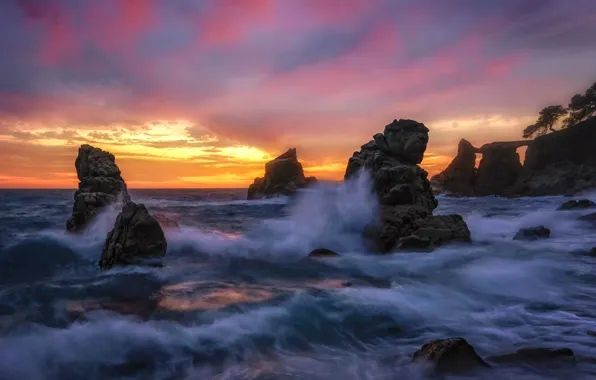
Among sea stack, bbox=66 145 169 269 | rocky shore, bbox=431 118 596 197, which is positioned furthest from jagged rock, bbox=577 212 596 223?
rocky shore, bbox=431 118 596 197

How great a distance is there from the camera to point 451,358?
5.88 m

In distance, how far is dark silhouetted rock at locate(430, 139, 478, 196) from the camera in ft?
243

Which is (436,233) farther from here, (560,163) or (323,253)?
Answer: (560,163)

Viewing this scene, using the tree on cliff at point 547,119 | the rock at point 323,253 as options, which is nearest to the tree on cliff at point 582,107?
the tree on cliff at point 547,119

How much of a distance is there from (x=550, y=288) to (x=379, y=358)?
7.49 metres

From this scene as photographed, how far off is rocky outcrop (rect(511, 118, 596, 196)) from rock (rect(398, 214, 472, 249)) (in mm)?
50064

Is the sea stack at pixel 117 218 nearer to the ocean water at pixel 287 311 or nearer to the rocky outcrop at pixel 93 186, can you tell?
the rocky outcrop at pixel 93 186

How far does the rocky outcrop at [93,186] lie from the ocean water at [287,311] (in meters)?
3.24

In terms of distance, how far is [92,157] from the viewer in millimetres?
24016

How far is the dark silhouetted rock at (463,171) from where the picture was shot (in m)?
74.1

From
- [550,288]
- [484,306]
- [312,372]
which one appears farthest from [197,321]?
[550,288]

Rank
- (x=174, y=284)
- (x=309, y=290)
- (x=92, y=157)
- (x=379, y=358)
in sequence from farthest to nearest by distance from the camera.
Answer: (x=92, y=157), (x=174, y=284), (x=309, y=290), (x=379, y=358)

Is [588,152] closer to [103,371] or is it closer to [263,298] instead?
[263,298]

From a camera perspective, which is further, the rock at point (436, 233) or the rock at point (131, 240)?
the rock at point (436, 233)
